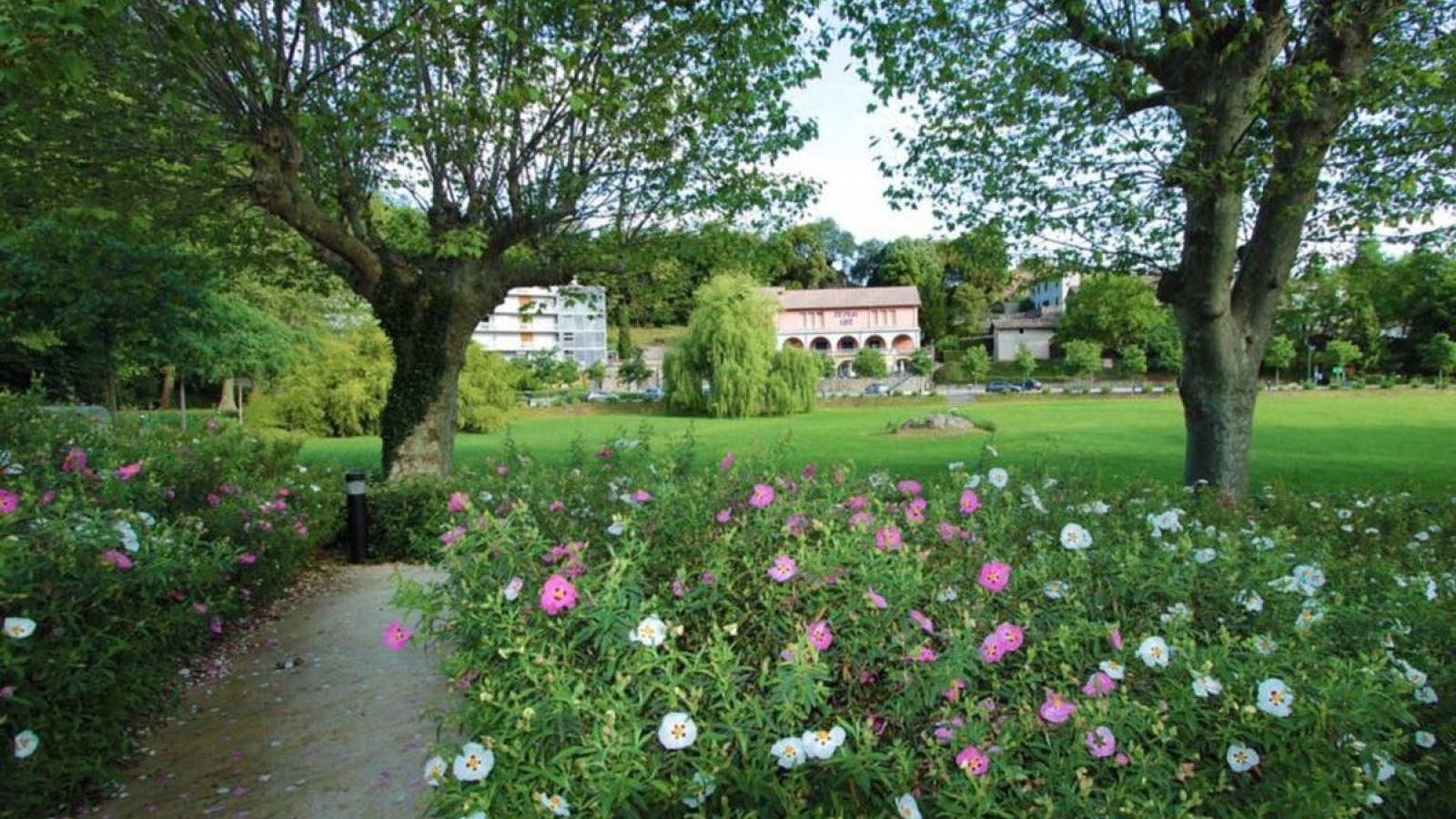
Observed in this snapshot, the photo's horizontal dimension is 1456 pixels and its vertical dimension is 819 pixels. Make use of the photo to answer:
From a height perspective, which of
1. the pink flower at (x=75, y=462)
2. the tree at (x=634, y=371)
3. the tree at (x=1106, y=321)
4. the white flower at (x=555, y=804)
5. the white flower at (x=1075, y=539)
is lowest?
the white flower at (x=555, y=804)

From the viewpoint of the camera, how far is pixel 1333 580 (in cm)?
300

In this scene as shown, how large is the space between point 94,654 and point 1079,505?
13.3 ft

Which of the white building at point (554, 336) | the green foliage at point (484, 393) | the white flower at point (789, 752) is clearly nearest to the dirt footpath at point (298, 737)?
the white flower at point (789, 752)

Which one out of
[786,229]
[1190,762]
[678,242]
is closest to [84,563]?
[1190,762]

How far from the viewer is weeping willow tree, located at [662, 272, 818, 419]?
3784 centimetres

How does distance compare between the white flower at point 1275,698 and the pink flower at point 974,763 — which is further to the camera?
the white flower at point 1275,698

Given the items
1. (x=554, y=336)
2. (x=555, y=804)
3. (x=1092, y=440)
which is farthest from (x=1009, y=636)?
Result: (x=554, y=336)

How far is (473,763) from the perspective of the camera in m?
1.73

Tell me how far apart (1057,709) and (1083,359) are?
67418 mm

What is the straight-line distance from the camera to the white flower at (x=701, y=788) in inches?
64.7

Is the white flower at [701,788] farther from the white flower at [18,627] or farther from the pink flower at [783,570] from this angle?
the white flower at [18,627]

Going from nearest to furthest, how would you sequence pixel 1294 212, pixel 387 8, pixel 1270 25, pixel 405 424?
pixel 1270 25, pixel 1294 212, pixel 387 8, pixel 405 424

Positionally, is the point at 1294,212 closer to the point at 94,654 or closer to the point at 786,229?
the point at 786,229

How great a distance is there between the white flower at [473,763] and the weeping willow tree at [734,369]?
35.0 metres
